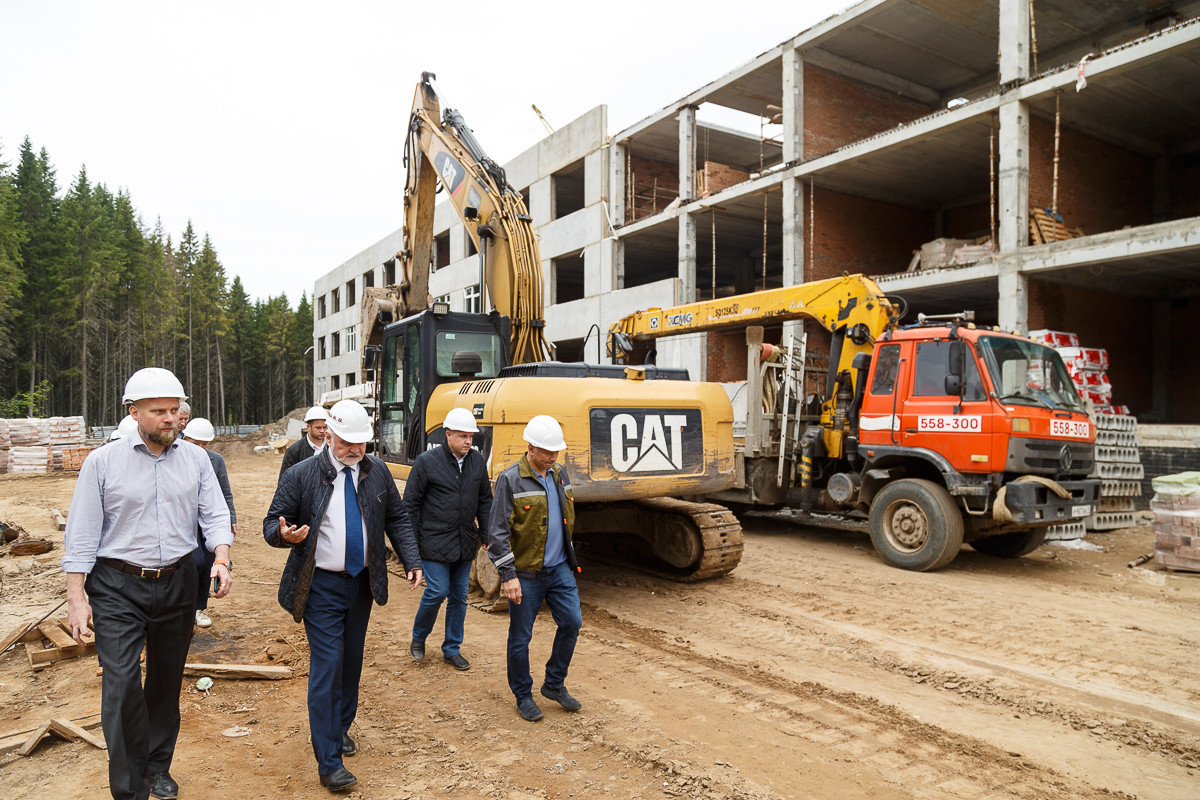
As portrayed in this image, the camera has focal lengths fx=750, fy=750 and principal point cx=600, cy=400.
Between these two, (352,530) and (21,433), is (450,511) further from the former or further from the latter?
(21,433)

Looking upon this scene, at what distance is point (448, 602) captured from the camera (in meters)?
5.44

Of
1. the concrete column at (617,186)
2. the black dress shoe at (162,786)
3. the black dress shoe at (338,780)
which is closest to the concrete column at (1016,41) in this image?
the concrete column at (617,186)

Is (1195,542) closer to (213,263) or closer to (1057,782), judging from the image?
(1057,782)

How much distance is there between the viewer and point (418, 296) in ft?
33.0

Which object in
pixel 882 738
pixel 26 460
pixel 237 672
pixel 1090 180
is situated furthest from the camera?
pixel 26 460

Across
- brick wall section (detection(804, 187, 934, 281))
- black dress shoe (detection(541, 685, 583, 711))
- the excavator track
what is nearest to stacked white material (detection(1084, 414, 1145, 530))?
the excavator track

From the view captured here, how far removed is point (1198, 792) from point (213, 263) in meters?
66.7

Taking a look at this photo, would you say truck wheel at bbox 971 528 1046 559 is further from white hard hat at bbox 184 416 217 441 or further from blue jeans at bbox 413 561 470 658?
white hard hat at bbox 184 416 217 441

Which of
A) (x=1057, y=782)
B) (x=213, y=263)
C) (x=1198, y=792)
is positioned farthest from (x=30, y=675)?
(x=213, y=263)

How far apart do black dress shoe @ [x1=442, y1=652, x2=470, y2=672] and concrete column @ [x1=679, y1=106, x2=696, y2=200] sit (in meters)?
17.9

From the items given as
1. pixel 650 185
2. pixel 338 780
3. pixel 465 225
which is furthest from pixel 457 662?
pixel 650 185

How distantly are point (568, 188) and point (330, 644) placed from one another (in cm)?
2632

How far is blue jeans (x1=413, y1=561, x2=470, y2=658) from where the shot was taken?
5410mm

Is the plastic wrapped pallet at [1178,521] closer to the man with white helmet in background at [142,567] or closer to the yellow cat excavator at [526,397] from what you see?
the yellow cat excavator at [526,397]
